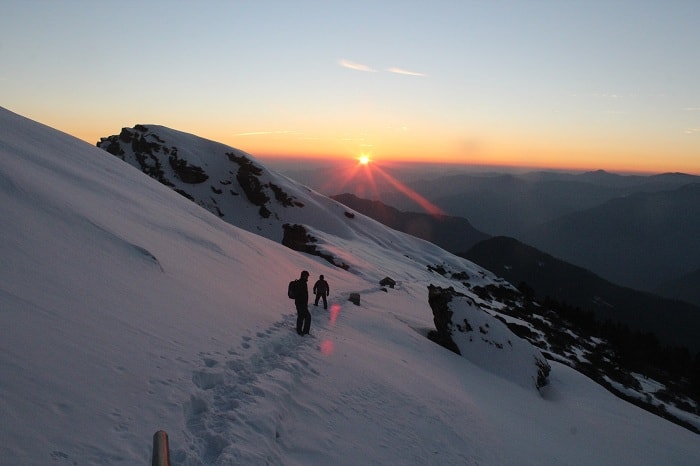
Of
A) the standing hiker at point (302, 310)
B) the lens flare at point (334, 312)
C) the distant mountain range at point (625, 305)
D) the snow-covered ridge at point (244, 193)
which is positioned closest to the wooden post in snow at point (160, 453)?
the standing hiker at point (302, 310)

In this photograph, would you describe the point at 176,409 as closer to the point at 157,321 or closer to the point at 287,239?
the point at 157,321

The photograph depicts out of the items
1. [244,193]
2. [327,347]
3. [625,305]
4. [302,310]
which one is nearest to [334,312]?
[302,310]

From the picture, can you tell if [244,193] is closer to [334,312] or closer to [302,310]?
[334,312]

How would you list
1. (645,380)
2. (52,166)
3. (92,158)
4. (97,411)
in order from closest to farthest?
1. (97,411)
2. (52,166)
3. (92,158)
4. (645,380)

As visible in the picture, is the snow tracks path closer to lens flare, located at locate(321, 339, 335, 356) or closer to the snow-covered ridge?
lens flare, located at locate(321, 339, 335, 356)

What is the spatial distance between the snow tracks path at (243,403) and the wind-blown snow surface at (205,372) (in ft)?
0.12

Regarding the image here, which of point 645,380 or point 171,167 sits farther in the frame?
point 171,167

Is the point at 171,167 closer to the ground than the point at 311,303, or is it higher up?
higher up

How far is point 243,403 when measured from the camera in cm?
775

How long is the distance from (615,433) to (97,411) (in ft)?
63.2

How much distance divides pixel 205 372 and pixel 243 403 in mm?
1151

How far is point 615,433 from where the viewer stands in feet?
55.8

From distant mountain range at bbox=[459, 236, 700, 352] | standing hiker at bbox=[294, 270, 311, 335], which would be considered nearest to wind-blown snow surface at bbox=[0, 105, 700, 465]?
standing hiker at bbox=[294, 270, 311, 335]

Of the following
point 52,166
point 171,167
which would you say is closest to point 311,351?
point 52,166
